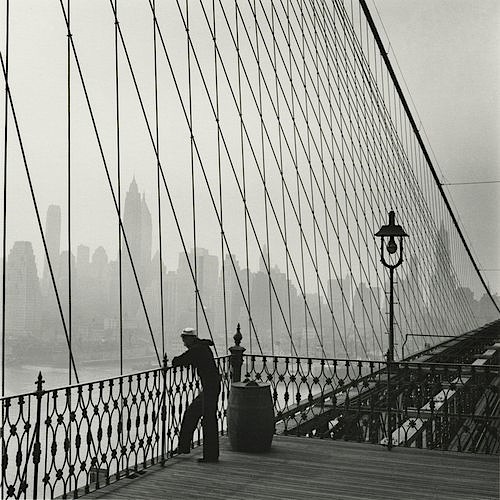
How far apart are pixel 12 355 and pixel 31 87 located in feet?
10.4

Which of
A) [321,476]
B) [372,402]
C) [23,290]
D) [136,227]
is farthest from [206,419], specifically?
[136,227]

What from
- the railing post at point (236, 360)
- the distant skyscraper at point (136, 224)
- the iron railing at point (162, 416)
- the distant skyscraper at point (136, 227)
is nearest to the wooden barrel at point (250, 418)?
the iron railing at point (162, 416)

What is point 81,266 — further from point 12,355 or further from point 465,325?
point 465,325

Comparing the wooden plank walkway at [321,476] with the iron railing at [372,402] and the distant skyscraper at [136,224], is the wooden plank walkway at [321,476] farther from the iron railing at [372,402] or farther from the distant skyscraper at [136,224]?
the distant skyscraper at [136,224]

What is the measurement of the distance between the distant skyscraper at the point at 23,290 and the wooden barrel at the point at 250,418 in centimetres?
342

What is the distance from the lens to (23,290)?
8.21m

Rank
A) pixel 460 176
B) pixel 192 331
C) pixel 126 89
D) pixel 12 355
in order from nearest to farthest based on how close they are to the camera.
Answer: pixel 192 331 → pixel 12 355 → pixel 126 89 → pixel 460 176

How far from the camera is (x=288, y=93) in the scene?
1554 cm

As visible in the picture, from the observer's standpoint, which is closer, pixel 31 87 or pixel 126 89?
pixel 31 87

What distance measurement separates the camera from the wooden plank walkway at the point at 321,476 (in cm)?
432

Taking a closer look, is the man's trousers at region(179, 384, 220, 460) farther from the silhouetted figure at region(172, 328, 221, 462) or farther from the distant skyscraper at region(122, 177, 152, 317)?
the distant skyscraper at region(122, 177, 152, 317)

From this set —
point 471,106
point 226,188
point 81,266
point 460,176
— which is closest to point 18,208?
point 81,266

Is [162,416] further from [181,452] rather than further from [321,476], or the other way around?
[321,476]

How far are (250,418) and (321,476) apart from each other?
3.00 ft
